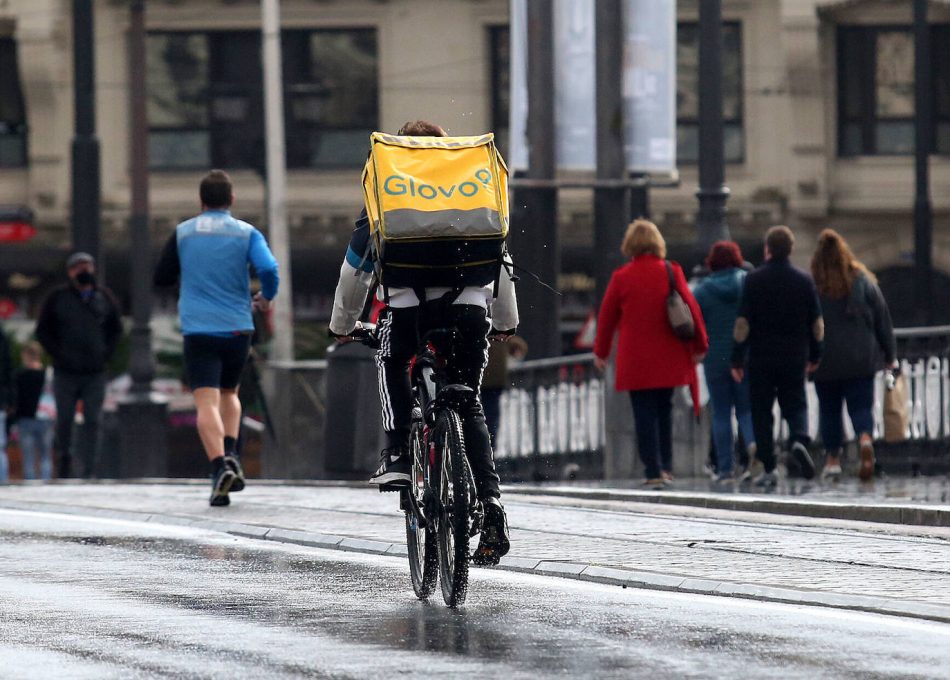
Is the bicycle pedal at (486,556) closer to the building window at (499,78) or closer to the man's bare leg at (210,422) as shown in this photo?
the man's bare leg at (210,422)

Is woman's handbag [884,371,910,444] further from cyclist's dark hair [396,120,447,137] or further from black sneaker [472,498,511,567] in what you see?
black sneaker [472,498,511,567]

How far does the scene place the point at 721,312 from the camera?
1484cm

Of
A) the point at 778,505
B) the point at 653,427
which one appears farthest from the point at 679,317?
the point at 778,505

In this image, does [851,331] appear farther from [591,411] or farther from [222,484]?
[222,484]

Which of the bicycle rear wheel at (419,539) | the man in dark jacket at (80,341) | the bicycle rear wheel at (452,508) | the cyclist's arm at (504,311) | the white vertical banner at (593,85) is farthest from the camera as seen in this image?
the man in dark jacket at (80,341)

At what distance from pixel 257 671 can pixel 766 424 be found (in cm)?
817

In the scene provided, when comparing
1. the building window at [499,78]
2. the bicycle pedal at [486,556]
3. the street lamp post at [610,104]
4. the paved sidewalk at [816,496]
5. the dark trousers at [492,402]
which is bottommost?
the paved sidewalk at [816,496]

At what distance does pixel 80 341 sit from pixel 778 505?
6994mm

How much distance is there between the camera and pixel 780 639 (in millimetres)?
6957

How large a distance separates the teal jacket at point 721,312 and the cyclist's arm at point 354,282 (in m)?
6.82

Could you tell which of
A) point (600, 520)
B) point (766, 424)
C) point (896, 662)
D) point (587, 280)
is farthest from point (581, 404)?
point (587, 280)

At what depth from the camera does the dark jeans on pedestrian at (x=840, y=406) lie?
48.0ft

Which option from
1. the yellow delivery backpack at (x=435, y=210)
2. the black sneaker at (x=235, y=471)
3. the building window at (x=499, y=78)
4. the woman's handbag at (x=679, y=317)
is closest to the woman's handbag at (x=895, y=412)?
the woman's handbag at (x=679, y=317)

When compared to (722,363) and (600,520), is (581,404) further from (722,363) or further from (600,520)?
(600,520)
